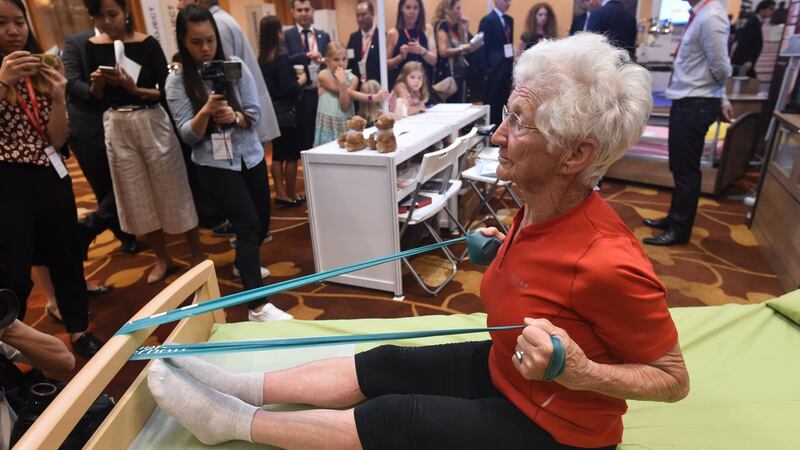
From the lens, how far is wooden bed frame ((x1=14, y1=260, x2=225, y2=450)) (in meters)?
0.96

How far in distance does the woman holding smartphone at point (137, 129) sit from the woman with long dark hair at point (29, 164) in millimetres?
482

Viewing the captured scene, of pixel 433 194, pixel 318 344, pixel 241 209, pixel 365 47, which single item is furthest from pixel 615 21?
pixel 318 344

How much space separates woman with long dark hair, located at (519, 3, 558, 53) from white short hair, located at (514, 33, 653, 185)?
4.14 meters

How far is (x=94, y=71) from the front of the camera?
2.60 meters

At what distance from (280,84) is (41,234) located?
2.23 m

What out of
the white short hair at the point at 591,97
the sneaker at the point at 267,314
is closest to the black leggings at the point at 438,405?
the white short hair at the point at 591,97

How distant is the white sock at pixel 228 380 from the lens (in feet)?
4.38

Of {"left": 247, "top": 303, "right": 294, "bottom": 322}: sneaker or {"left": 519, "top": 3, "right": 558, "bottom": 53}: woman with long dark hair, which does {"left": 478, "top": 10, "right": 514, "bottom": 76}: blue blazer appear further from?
{"left": 247, "top": 303, "right": 294, "bottom": 322}: sneaker

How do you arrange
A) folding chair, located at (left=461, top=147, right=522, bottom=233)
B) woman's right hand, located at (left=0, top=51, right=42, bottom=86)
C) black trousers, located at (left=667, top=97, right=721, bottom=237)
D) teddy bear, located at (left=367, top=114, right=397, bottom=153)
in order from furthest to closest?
folding chair, located at (left=461, top=147, right=522, bottom=233), black trousers, located at (left=667, top=97, right=721, bottom=237), teddy bear, located at (left=367, top=114, right=397, bottom=153), woman's right hand, located at (left=0, top=51, right=42, bottom=86)

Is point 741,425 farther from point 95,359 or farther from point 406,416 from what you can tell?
point 95,359

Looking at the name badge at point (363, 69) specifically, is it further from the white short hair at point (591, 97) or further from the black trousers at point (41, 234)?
the white short hair at point (591, 97)

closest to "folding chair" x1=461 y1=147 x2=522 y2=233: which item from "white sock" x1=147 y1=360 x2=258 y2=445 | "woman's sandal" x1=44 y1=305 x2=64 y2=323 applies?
"white sock" x1=147 y1=360 x2=258 y2=445

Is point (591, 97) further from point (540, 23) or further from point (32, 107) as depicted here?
point (540, 23)

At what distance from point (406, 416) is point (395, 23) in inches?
141
